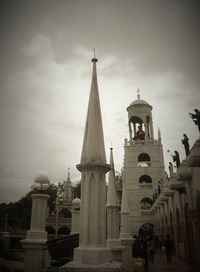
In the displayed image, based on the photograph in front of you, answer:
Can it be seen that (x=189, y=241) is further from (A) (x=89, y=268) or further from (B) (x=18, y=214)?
(B) (x=18, y=214)

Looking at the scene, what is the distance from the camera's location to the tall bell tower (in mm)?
35125

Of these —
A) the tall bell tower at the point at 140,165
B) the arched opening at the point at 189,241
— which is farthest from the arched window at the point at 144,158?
the arched opening at the point at 189,241

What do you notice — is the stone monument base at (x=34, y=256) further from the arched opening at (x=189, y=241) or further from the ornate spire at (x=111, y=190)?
the arched opening at (x=189, y=241)

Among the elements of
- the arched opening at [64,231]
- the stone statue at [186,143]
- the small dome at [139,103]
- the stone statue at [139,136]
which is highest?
the small dome at [139,103]

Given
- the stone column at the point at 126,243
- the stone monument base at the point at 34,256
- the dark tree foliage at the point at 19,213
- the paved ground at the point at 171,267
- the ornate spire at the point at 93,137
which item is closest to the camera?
the ornate spire at the point at 93,137

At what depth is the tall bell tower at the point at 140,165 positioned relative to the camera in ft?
115

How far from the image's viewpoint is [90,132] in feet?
17.9

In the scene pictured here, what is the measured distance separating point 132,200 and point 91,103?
104 feet

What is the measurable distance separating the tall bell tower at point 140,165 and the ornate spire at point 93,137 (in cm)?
3007

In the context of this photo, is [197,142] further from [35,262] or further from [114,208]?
[35,262]

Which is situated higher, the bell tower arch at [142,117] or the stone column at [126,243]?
the bell tower arch at [142,117]

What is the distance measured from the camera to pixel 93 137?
213 inches

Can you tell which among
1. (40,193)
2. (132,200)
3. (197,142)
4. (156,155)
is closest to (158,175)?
(156,155)

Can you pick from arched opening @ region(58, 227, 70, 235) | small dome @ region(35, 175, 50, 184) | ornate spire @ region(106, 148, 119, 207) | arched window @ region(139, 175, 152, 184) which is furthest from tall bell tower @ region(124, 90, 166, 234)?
small dome @ region(35, 175, 50, 184)
